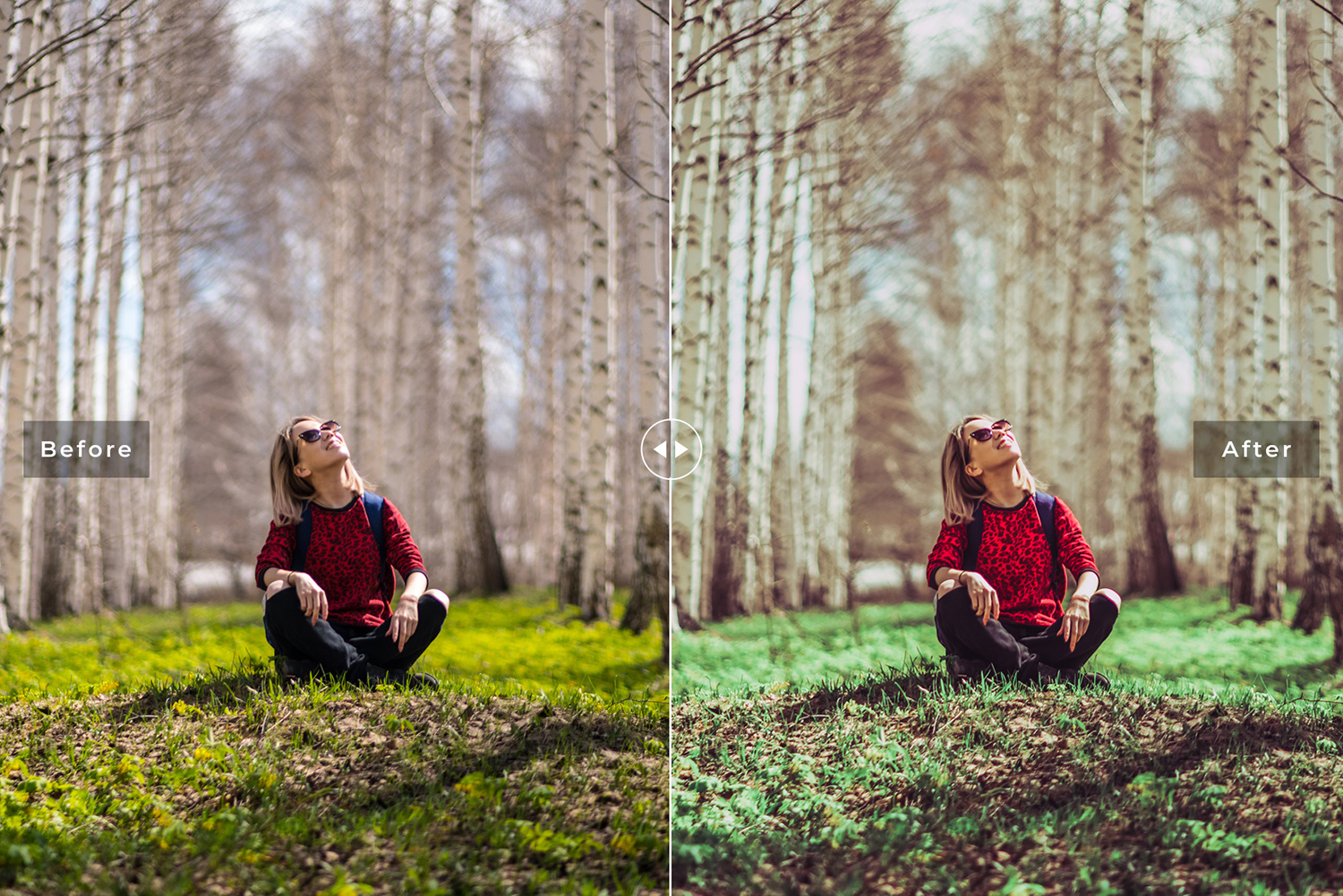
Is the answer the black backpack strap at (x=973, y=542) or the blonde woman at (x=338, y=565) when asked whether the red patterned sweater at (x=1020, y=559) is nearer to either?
the black backpack strap at (x=973, y=542)

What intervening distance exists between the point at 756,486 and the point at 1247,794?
4985 mm

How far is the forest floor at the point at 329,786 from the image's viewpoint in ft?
10.1

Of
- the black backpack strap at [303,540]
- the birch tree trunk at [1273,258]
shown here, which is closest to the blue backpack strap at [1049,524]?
the black backpack strap at [303,540]

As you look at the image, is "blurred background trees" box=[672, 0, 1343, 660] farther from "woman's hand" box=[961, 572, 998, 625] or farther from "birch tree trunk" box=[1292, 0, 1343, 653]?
"woman's hand" box=[961, 572, 998, 625]

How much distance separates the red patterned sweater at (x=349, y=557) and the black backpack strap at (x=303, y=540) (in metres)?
0.01

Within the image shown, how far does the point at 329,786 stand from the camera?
346 cm

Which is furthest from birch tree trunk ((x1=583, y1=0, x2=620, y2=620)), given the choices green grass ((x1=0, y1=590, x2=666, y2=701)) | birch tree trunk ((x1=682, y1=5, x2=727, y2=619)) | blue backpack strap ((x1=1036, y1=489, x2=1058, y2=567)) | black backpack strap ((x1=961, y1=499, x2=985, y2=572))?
blue backpack strap ((x1=1036, y1=489, x2=1058, y2=567))

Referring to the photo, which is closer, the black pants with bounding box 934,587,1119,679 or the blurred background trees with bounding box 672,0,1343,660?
the black pants with bounding box 934,587,1119,679

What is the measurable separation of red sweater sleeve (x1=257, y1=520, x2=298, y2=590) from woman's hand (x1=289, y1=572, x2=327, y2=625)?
13 centimetres

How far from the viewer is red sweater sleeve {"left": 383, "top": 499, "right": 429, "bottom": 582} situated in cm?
392

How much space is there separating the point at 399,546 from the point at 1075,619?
9.36 ft

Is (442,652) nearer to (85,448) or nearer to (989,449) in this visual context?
(989,449)

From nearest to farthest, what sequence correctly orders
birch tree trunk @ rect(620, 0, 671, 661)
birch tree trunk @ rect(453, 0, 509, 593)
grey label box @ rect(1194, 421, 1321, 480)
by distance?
birch tree trunk @ rect(620, 0, 671, 661) → grey label box @ rect(1194, 421, 1321, 480) → birch tree trunk @ rect(453, 0, 509, 593)

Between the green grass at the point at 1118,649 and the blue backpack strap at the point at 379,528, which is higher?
the blue backpack strap at the point at 379,528
